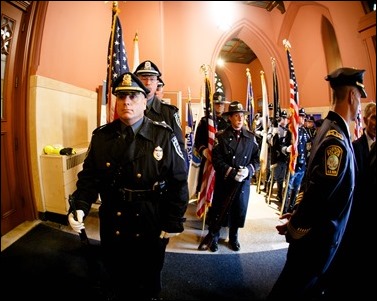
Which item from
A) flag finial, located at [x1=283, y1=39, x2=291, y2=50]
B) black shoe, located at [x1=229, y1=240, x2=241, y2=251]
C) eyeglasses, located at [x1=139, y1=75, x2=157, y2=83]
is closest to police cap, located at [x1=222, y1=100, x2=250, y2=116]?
flag finial, located at [x1=283, y1=39, x2=291, y2=50]

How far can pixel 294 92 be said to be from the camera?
1324mm

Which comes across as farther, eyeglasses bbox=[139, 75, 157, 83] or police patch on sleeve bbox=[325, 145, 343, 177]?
eyeglasses bbox=[139, 75, 157, 83]

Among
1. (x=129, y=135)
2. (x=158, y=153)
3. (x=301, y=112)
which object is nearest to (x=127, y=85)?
(x=129, y=135)

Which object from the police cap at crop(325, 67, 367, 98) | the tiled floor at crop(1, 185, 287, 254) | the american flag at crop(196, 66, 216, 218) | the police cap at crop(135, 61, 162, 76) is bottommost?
the tiled floor at crop(1, 185, 287, 254)

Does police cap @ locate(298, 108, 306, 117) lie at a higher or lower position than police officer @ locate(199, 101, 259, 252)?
higher

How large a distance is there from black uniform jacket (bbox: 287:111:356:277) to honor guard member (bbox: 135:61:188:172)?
69 centimetres

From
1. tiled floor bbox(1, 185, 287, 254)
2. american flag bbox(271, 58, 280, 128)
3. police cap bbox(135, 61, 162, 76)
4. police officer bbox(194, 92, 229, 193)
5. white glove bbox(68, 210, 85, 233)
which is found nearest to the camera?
white glove bbox(68, 210, 85, 233)

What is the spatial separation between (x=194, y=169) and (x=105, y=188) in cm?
93

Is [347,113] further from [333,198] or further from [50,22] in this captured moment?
[50,22]

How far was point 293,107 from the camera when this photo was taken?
4.54ft

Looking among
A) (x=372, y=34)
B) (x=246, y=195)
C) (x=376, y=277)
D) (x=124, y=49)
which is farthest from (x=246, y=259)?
(x=124, y=49)

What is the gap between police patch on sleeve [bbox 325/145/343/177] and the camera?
0.83 m

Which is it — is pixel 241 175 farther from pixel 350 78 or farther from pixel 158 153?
pixel 350 78

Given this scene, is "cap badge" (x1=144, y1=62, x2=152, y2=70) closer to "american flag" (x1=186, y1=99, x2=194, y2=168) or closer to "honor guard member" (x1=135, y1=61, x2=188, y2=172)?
"honor guard member" (x1=135, y1=61, x2=188, y2=172)
